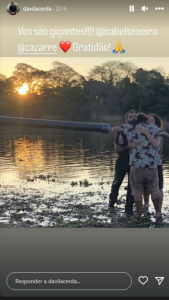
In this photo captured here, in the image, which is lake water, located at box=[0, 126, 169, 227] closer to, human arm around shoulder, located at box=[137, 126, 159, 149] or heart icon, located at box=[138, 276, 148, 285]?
human arm around shoulder, located at box=[137, 126, 159, 149]

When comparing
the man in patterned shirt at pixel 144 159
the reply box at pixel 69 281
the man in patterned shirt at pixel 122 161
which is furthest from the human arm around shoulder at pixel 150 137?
the reply box at pixel 69 281

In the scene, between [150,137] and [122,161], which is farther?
[122,161]

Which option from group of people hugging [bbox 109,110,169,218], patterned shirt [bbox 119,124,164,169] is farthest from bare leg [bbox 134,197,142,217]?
patterned shirt [bbox 119,124,164,169]

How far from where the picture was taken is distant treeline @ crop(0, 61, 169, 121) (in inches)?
1570

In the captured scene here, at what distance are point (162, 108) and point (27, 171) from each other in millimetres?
30612

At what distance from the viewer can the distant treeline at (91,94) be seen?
39.9 metres

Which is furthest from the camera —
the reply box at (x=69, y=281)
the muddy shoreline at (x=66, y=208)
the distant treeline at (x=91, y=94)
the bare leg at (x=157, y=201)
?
the distant treeline at (x=91, y=94)

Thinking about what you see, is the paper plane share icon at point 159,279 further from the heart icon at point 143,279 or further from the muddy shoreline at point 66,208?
the muddy shoreline at point 66,208

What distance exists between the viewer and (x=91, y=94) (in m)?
48.8

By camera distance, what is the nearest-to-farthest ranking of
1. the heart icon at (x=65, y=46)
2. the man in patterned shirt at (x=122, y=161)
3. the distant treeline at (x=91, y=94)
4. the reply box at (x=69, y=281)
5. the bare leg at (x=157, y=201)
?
the reply box at (x=69, y=281)
the heart icon at (x=65, y=46)
the bare leg at (x=157, y=201)
the man in patterned shirt at (x=122, y=161)
the distant treeline at (x=91, y=94)

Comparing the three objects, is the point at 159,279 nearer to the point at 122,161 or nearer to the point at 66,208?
the point at 122,161

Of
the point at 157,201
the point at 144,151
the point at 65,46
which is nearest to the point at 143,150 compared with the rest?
the point at 144,151

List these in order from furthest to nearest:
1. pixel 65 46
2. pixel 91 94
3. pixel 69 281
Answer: pixel 91 94 → pixel 65 46 → pixel 69 281

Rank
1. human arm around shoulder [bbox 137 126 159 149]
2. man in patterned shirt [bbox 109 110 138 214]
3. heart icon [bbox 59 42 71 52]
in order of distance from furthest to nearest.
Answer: man in patterned shirt [bbox 109 110 138 214]
human arm around shoulder [bbox 137 126 159 149]
heart icon [bbox 59 42 71 52]
